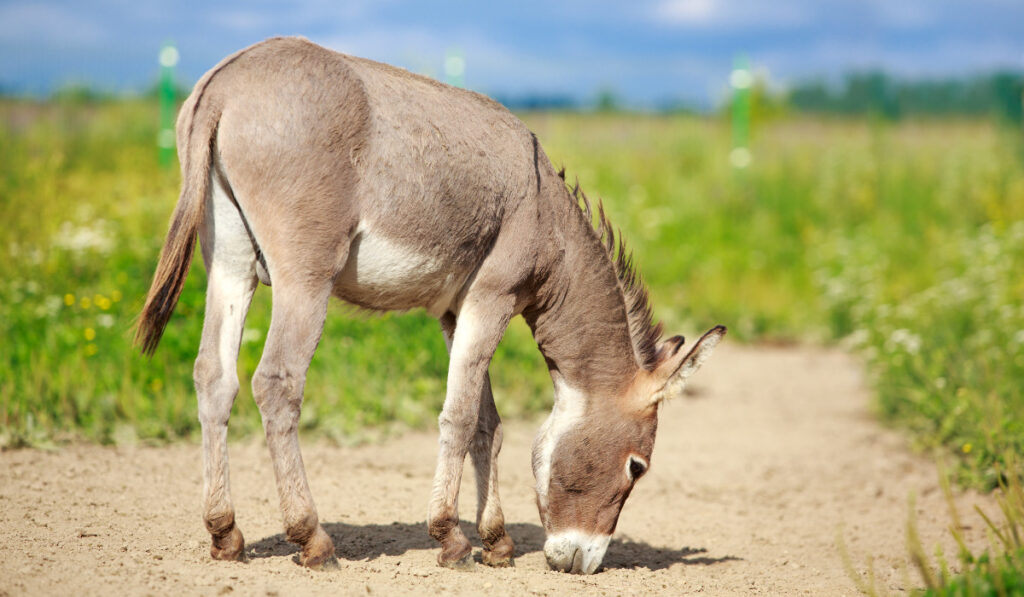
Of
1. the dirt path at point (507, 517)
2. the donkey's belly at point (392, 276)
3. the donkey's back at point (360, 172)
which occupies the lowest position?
the dirt path at point (507, 517)

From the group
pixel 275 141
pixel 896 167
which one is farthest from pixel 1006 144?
pixel 275 141

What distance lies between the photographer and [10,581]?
314cm

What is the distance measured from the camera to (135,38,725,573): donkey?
3.39 m

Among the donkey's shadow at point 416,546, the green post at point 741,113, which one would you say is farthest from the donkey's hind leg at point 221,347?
the green post at point 741,113

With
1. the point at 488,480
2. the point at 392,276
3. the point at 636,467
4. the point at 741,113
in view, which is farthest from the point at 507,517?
the point at 741,113

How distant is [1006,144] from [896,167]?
185 centimetres

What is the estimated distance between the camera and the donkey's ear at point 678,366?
393 centimetres

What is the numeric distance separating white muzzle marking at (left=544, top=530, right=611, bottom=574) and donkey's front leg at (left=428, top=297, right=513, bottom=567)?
19.6 inches

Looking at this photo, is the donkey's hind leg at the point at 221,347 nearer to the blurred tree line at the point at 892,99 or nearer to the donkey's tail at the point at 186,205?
the donkey's tail at the point at 186,205

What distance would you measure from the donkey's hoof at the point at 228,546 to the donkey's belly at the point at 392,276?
3.36ft

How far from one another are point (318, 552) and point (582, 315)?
1451mm

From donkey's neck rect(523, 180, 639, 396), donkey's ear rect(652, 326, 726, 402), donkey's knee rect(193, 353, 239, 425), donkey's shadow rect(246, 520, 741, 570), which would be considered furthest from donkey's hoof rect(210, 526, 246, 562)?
donkey's ear rect(652, 326, 726, 402)

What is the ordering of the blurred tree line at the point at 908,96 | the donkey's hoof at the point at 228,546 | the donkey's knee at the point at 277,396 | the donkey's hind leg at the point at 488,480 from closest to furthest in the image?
the donkey's knee at the point at 277,396 < the donkey's hoof at the point at 228,546 < the donkey's hind leg at the point at 488,480 < the blurred tree line at the point at 908,96

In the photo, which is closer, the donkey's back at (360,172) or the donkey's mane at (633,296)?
the donkey's back at (360,172)
